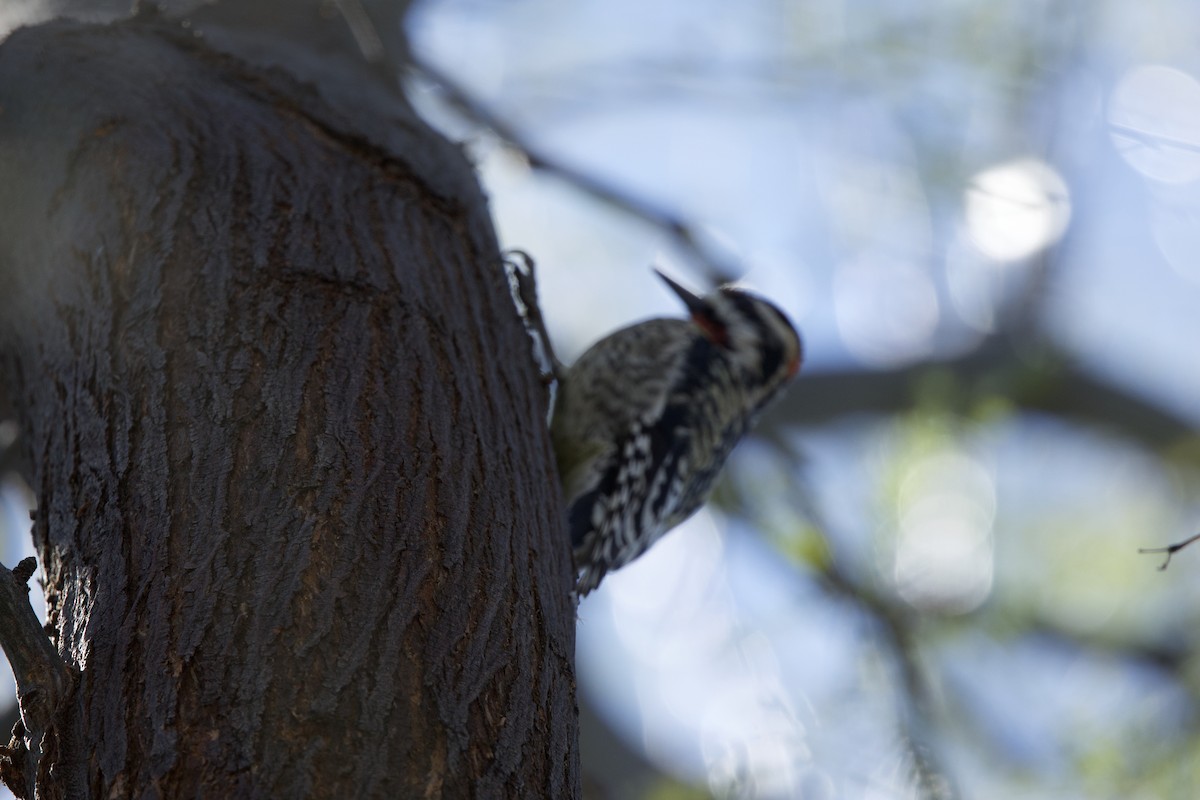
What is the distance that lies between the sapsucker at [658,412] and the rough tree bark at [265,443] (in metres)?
0.94

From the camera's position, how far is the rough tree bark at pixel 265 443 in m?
1.23

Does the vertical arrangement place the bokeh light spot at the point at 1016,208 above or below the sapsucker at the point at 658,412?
above

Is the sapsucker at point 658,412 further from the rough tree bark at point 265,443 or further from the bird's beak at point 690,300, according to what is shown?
the rough tree bark at point 265,443

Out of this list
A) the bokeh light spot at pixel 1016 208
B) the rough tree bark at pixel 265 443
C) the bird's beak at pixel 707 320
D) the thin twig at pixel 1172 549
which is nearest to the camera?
the rough tree bark at pixel 265 443

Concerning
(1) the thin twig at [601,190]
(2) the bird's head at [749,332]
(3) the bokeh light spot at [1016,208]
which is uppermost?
(1) the thin twig at [601,190]

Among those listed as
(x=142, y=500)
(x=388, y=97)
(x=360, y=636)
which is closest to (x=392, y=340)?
(x=142, y=500)

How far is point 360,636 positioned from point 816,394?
269cm

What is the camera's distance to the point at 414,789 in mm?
1175

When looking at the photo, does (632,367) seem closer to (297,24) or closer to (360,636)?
(297,24)

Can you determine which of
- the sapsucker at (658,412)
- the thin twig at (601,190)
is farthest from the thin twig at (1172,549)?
the thin twig at (601,190)

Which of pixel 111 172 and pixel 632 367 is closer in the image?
pixel 111 172

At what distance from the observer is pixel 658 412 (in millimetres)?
3230

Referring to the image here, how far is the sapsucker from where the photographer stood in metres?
2.96

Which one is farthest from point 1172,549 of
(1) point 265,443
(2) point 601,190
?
(2) point 601,190
